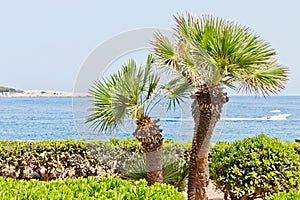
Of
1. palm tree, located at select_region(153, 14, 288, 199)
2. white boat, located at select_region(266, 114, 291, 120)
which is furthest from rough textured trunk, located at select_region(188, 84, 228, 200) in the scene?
white boat, located at select_region(266, 114, 291, 120)

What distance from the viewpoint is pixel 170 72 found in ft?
18.9

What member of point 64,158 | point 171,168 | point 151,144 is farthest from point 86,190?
point 64,158

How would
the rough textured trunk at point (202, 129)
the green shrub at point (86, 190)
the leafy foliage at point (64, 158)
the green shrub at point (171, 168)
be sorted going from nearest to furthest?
1. the green shrub at point (86, 190)
2. the rough textured trunk at point (202, 129)
3. the green shrub at point (171, 168)
4. the leafy foliage at point (64, 158)

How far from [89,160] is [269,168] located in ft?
13.8

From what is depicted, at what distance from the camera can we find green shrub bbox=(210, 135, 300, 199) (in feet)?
19.7

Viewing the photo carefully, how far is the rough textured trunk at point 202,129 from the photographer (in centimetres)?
575

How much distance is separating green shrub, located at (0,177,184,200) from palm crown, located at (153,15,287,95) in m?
2.42

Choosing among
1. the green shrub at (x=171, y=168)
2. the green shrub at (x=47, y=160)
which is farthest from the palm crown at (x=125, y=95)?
the green shrub at (x=47, y=160)

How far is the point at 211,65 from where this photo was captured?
18.1 feet

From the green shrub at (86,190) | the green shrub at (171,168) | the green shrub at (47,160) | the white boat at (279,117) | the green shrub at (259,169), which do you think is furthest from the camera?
the white boat at (279,117)

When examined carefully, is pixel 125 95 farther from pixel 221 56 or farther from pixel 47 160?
pixel 47 160

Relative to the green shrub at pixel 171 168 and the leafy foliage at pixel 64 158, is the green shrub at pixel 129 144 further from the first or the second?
the green shrub at pixel 171 168

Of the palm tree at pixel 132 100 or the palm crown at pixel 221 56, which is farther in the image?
the palm tree at pixel 132 100

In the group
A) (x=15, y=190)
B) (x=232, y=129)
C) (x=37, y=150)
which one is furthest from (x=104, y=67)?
(x=232, y=129)
